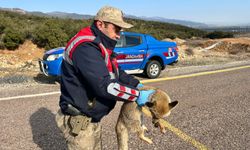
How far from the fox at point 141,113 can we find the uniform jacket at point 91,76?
0.67ft

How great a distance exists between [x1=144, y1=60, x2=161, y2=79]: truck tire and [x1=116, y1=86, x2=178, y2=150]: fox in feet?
24.3

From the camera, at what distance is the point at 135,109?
115 inches

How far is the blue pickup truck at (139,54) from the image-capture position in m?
9.59

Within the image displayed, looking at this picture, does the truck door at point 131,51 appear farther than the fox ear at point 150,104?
Yes

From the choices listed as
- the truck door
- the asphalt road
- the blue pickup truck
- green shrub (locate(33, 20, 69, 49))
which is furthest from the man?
green shrub (locate(33, 20, 69, 49))

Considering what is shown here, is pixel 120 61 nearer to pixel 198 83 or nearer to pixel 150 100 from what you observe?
pixel 198 83

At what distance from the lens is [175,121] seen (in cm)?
570

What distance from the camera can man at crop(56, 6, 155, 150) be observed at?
8.04 feet

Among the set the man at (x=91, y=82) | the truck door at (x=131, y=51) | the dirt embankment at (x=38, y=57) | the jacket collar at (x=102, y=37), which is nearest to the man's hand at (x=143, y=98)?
the man at (x=91, y=82)

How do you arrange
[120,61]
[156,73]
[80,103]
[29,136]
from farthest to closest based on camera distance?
[156,73]
[120,61]
[29,136]
[80,103]

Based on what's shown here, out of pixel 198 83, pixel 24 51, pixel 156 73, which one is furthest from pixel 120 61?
pixel 24 51

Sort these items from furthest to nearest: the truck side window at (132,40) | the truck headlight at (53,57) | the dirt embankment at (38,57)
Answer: the dirt embankment at (38,57) < the truck side window at (132,40) < the truck headlight at (53,57)

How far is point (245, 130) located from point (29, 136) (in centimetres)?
367

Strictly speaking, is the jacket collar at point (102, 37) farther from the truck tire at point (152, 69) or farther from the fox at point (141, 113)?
the truck tire at point (152, 69)
